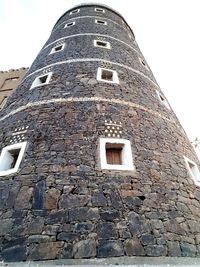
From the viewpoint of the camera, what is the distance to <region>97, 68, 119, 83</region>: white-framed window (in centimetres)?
935

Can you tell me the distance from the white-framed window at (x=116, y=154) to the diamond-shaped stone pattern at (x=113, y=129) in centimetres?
19

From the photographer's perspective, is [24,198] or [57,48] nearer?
[24,198]

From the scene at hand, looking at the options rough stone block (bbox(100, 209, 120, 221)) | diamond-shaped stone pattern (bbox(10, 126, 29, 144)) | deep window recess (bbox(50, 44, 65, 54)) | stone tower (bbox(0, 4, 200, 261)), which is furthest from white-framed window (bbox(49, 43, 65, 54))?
rough stone block (bbox(100, 209, 120, 221))

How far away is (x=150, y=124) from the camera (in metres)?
8.02

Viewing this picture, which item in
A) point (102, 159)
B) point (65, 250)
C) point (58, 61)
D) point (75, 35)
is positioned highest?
point (75, 35)

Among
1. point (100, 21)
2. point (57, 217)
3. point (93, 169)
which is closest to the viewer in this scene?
point (57, 217)

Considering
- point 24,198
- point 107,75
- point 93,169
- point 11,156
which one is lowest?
point 24,198

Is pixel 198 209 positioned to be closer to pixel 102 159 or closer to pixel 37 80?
pixel 102 159

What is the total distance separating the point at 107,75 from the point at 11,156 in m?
4.56

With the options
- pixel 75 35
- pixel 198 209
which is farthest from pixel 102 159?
pixel 75 35

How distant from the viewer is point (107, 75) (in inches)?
389

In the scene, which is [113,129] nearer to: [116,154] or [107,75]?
[116,154]

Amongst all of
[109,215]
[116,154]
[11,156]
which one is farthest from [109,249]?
[11,156]

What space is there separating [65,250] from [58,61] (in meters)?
7.53
